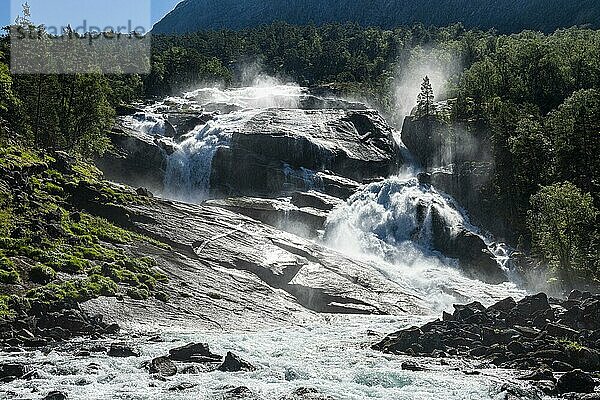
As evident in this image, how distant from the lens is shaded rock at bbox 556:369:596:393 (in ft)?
69.2

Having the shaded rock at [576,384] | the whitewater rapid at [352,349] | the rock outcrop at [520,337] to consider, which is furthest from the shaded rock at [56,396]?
the shaded rock at [576,384]

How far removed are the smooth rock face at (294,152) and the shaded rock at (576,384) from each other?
167ft

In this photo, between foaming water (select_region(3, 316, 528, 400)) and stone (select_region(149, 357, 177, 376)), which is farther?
stone (select_region(149, 357, 177, 376))

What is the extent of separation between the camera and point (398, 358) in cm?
2814

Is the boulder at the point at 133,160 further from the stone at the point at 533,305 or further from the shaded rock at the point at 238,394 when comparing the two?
the shaded rock at the point at 238,394

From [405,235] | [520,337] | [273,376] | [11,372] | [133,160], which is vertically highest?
[133,160]

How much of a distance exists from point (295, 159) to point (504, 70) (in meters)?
45.5

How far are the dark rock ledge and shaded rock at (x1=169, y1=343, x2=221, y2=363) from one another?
370 inches

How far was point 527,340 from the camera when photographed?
29.3 metres

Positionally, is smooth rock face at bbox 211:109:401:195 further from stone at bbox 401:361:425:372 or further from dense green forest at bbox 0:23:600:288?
stone at bbox 401:361:425:372

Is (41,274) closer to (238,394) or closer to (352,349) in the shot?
(352,349)

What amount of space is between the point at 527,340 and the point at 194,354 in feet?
53.7

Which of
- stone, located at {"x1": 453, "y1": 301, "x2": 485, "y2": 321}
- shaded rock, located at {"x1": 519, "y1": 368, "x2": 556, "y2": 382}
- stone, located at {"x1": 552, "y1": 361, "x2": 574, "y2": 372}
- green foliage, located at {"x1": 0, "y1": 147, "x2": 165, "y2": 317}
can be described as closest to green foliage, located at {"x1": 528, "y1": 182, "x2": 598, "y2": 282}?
stone, located at {"x1": 453, "y1": 301, "x2": 485, "y2": 321}

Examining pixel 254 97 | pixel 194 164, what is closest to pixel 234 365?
pixel 194 164
